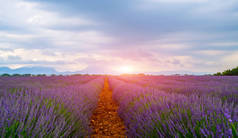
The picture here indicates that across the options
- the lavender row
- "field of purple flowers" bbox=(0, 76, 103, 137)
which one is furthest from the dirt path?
the lavender row

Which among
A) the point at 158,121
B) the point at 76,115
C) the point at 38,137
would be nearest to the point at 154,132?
the point at 158,121

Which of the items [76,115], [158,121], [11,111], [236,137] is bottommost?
[76,115]

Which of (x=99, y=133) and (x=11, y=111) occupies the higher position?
(x=11, y=111)

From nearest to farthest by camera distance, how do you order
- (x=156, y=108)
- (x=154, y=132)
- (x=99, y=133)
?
(x=154, y=132) < (x=156, y=108) < (x=99, y=133)

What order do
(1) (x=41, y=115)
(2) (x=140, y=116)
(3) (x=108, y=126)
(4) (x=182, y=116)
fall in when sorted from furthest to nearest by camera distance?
(3) (x=108, y=126) < (2) (x=140, y=116) < (4) (x=182, y=116) < (1) (x=41, y=115)

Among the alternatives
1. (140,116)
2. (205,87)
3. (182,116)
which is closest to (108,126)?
(140,116)

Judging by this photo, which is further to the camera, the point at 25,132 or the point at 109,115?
the point at 109,115

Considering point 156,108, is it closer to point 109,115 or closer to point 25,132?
point 25,132

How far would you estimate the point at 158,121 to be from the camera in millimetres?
1961

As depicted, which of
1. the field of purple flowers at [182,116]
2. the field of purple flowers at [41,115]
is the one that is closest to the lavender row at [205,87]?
the field of purple flowers at [182,116]

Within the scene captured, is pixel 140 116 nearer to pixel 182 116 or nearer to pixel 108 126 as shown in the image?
pixel 182 116

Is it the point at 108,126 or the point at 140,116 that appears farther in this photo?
the point at 108,126

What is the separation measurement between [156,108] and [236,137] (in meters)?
1.36

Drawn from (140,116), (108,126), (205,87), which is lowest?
(108,126)
